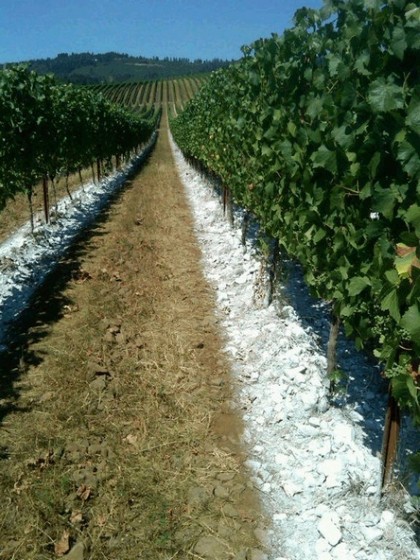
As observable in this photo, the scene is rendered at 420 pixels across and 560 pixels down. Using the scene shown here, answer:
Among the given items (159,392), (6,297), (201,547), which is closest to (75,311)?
(6,297)

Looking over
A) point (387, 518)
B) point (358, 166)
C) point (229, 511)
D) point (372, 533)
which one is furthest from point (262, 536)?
point (358, 166)

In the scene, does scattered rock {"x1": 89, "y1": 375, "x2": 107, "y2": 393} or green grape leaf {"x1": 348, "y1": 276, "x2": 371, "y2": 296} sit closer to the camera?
green grape leaf {"x1": 348, "y1": 276, "x2": 371, "y2": 296}

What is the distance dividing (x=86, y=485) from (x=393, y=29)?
460 cm

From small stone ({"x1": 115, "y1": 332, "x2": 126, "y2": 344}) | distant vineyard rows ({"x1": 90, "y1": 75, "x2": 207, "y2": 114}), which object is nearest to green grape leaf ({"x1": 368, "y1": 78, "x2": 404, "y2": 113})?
small stone ({"x1": 115, "y1": 332, "x2": 126, "y2": 344})

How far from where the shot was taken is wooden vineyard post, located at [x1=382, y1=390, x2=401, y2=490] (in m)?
4.14

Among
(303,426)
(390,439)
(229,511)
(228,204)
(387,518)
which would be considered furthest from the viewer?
(228,204)

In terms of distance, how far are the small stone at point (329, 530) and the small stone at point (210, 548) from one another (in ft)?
2.81

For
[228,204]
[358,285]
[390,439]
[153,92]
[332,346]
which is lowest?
[390,439]

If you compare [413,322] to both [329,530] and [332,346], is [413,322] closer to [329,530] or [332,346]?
[329,530]

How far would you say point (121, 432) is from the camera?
17.7ft

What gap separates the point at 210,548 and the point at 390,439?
72.0 inches

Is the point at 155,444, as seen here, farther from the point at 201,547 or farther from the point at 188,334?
the point at 188,334

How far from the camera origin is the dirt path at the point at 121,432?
4141 millimetres

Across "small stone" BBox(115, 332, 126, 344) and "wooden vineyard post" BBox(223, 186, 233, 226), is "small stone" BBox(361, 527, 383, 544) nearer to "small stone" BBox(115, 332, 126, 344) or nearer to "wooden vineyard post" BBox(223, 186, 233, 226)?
"small stone" BBox(115, 332, 126, 344)
